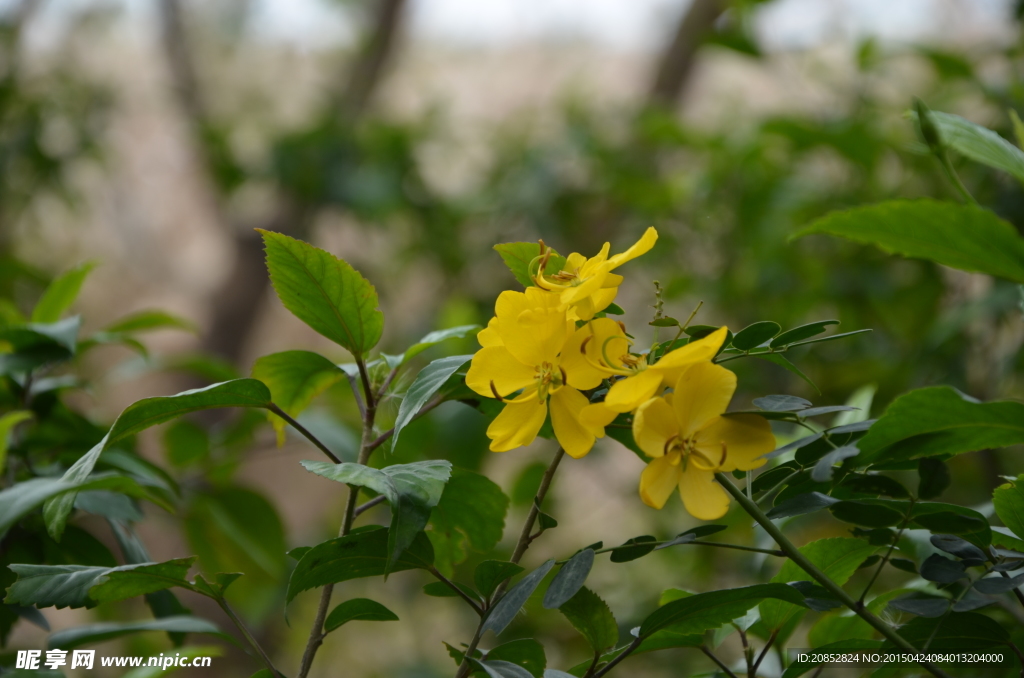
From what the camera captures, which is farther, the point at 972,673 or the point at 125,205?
the point at 125,205

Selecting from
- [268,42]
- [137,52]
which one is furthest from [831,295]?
[137,52]

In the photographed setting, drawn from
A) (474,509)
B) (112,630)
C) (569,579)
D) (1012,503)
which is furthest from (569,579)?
Answer: (112,630)

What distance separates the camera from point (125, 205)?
2.66 meters

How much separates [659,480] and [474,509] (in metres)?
0.14

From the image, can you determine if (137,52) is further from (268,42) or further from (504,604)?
(504,604)

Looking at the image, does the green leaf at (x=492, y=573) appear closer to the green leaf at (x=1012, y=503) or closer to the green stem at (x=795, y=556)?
the green stem at (x=795, y=556)

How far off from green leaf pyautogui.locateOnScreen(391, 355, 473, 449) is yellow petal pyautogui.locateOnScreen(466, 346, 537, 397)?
0.06 ft

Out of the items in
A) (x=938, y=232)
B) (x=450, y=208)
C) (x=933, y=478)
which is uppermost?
(x=938, y=232)

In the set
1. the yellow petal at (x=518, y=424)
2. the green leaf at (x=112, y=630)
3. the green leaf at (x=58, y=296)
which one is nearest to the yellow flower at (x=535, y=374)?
the yellow petal at (x=518, y=424)

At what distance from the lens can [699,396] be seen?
0.29 m

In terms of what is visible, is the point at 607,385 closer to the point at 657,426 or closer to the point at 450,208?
the point at 657,426

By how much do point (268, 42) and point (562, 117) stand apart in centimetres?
140

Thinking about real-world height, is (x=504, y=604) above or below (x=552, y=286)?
below

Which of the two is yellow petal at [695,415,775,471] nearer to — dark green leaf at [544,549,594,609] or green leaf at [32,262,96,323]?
dark green leaf at [544,549,594,609]
